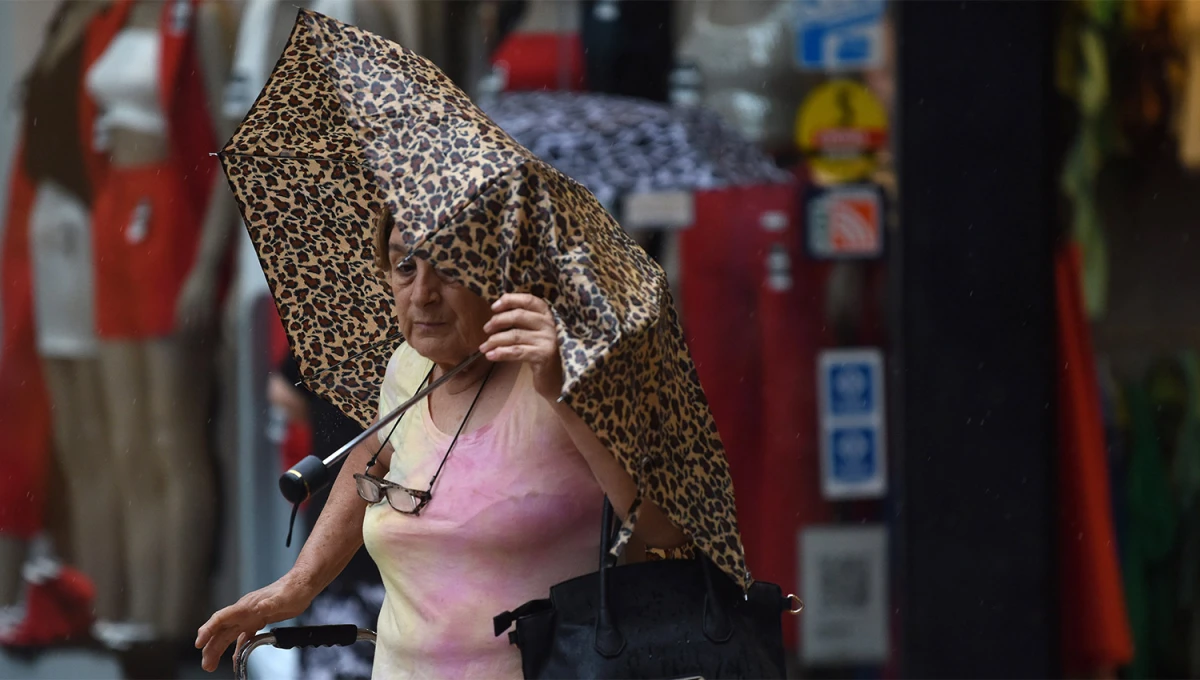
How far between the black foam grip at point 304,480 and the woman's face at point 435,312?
0.28 metres

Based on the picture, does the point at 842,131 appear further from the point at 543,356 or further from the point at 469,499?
the point at 543,356

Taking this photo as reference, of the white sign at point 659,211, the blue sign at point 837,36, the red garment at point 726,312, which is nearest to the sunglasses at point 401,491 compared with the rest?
the white sign at point 659,211

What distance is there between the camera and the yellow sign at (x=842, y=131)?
683 centimetres

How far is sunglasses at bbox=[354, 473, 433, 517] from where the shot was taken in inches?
114

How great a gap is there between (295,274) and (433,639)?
0.87 metres

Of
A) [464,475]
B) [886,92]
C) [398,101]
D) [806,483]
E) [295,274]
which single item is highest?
[886,92]

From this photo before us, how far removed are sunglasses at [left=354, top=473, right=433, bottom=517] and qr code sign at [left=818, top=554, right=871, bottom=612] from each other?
428 centimetres

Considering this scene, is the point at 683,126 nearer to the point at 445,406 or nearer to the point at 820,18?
the point at 820,18

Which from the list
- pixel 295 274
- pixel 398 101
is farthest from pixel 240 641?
pixel 398 101

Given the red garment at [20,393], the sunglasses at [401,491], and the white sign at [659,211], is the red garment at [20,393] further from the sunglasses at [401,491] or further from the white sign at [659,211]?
the sunglasses at [401,491]

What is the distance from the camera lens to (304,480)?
278cm

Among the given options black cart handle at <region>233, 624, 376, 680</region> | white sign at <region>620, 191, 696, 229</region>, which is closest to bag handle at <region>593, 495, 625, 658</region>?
black cart handle at <region>233, 624, 376, 680</region>

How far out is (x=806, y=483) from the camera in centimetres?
695

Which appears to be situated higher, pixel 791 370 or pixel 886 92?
pixel 886 92
